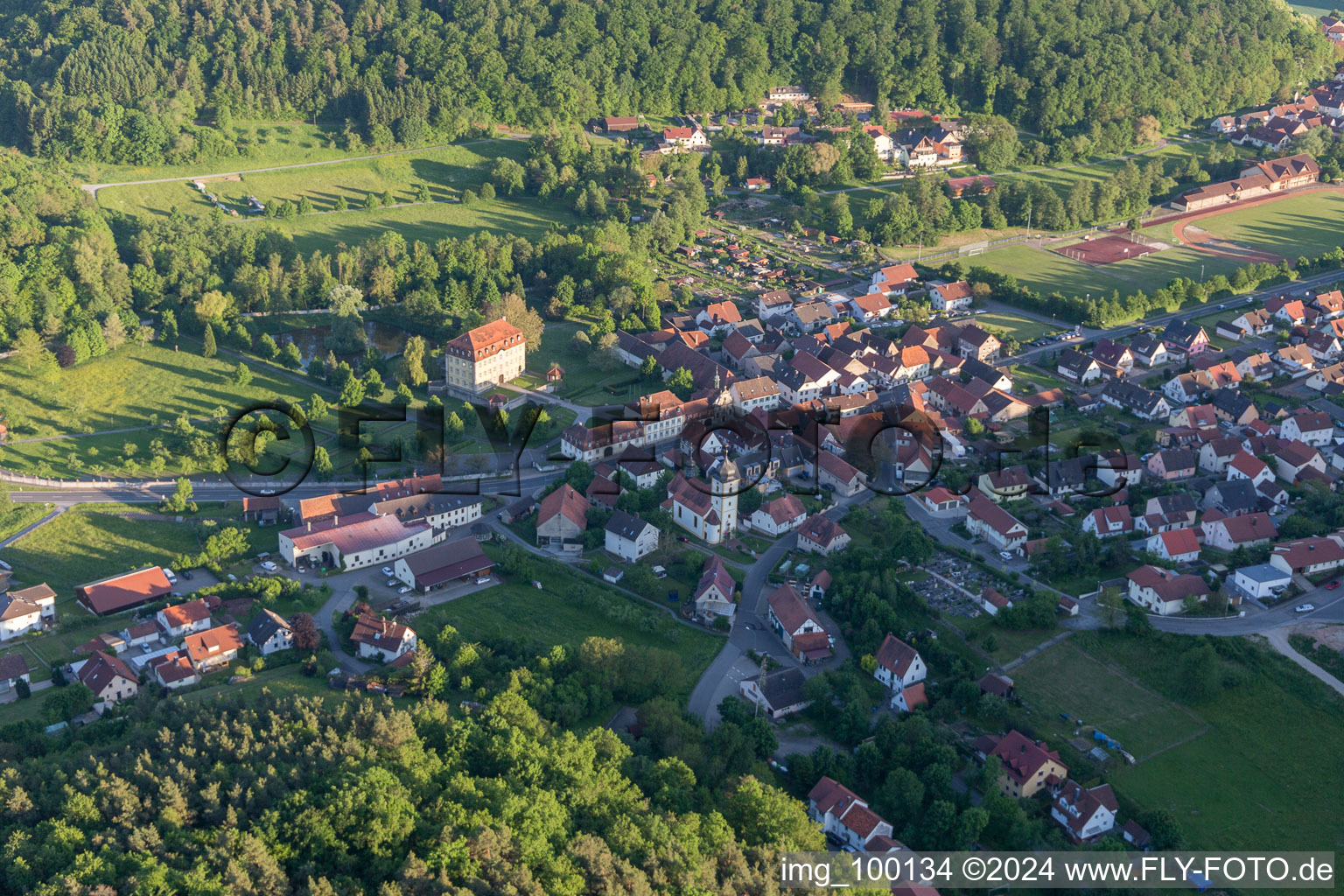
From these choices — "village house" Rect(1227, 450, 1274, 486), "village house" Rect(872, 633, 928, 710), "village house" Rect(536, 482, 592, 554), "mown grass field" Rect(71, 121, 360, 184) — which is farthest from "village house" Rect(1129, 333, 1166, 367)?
"mown grass field" Rect(71, 121, 360, 184)

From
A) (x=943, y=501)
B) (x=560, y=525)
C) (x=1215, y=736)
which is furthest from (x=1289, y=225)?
(x=560, y=525)

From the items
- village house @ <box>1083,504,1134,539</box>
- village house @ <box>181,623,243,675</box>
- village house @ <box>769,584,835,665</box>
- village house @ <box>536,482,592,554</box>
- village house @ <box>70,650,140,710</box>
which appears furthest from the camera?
village house @ <box>536,482,592,554</box>

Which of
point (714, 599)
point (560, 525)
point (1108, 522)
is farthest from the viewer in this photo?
point (560, 525)

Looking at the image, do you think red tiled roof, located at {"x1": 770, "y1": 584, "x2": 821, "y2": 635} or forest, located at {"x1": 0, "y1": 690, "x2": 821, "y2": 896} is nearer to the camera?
forest, located at {"x1": 0, "y1": 690, "x2": 821, "y2": 896}

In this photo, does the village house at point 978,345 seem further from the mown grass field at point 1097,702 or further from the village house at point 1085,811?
the village house at point 1085,811

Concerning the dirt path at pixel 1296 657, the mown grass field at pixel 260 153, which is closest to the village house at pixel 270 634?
the dirt path at pixel 1296 657

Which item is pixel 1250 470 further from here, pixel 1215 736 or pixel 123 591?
pixel 123 591

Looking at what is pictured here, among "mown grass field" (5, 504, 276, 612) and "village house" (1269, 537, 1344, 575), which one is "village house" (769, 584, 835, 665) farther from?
"mown grass field" (5, 504, 276, 612)
